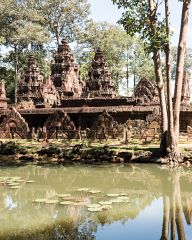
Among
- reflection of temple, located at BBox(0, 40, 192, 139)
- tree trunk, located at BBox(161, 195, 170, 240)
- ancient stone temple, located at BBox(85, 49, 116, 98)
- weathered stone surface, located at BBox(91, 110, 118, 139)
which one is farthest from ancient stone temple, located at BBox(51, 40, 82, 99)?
tree trunk, located at BBox(161, 195, 170, 240)

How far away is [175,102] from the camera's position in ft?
55.8

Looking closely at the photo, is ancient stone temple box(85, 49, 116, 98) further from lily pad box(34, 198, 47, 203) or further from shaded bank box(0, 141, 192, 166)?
lily pad box(34, 198, 47, 203)

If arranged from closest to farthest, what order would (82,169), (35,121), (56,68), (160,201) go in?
(160,201) < (82,169) < (35,121) < (56,68)

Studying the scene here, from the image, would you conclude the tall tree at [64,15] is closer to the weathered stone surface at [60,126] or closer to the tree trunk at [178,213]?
the weathered stone surface at [60,126]

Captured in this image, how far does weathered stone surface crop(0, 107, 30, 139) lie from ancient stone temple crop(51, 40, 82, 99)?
57.0 feet

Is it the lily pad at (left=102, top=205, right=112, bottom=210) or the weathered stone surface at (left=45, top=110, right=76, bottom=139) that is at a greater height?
the weathered stone surface at (left=45, top=110, right=76, bottom=139)

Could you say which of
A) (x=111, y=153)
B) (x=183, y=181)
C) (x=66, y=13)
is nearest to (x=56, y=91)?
(x=66, y=13)

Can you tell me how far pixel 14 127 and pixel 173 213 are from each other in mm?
19079

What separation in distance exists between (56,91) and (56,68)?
531 cm

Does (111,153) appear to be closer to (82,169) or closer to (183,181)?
(82,169)

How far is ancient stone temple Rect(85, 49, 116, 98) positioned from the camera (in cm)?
4094

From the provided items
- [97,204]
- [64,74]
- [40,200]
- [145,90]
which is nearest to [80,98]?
[64,74]

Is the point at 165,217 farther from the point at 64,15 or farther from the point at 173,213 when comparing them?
the point at 64,15

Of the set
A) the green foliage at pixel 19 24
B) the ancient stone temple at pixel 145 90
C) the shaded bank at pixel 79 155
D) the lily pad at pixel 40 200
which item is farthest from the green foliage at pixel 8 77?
the lily pad at pixel 40 200
